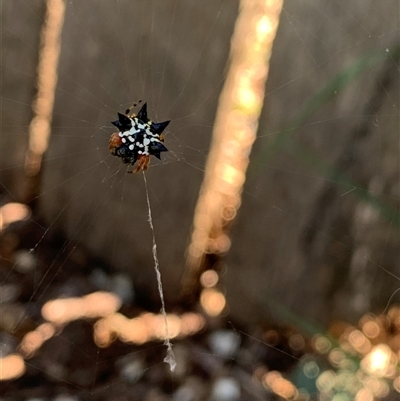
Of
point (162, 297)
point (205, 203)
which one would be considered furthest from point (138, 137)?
point (162, 297)

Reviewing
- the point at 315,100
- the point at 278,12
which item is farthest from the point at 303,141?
the point at 278,12

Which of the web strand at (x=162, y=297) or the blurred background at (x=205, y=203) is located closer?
the blurred background at (x=205, y=203)

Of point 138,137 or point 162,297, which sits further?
point 162,297

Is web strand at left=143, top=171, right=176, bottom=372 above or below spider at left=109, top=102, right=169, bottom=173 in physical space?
below

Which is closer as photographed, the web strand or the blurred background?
the blurred background

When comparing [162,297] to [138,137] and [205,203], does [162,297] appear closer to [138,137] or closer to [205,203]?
[205,203]
